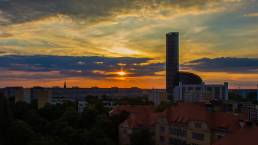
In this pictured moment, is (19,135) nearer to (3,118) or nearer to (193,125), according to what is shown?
(3,118)

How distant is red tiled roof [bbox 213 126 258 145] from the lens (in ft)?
124

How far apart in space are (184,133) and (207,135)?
6.85m

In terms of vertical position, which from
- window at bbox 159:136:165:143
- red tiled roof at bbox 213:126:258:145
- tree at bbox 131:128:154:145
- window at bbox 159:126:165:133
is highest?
red tiled roof at bbox 213:126:258:145

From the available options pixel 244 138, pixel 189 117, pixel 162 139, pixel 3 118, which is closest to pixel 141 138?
pixel 162 139

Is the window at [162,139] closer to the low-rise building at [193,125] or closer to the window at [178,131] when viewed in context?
the low-rise building at [193,125]

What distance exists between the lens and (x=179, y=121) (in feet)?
210

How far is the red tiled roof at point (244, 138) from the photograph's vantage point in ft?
124

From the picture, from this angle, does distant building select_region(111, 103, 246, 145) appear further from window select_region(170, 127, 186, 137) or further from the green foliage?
the green foliage

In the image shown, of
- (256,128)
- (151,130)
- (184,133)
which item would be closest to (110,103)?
(151,130)

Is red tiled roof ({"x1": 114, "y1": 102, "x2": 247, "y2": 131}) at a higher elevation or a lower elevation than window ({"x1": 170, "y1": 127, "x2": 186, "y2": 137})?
higher

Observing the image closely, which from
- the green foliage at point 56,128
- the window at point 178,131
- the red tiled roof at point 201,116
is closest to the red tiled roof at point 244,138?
the red tiled roof at point 201,116

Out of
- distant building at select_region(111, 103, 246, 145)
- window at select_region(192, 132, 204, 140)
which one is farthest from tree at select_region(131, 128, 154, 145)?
window at select_region(192, 132, 204, 140)

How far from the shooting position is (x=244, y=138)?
3850 centimetres

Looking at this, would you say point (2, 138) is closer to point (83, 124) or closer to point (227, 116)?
point (83, 124)
